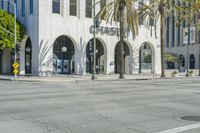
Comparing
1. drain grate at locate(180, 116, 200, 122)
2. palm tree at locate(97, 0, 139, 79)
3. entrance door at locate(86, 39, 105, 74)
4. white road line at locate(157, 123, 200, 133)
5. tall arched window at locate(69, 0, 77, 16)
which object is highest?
tall arched window at locate(69, 0, 77, 16)

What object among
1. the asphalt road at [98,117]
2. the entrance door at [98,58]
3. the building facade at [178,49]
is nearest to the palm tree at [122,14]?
the entrance door at [98,58]

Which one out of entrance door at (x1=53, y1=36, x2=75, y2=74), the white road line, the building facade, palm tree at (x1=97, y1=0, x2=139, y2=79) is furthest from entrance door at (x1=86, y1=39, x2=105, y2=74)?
the building facade

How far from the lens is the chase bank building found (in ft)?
172

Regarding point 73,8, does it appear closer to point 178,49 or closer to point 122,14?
point 122,14

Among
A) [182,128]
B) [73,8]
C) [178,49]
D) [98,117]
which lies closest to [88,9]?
[73,8]

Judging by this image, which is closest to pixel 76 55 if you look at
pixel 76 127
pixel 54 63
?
pixel 54 63

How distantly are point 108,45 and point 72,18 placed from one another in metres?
7.66

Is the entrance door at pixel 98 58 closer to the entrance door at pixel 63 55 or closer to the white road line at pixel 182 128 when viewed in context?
the entrance door at pixel 63 55

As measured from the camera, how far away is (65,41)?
56781 mm

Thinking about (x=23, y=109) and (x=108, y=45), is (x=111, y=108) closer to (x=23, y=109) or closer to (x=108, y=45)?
(x=23, y=109)

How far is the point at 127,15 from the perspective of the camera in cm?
Result: 4866

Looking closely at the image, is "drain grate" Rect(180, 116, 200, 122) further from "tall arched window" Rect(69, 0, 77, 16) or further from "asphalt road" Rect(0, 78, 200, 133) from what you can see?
"tall arched window" Rect(69, 0, 77, 16)

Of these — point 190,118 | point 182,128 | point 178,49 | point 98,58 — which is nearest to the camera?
point 182,128

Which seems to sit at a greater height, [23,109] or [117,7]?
[117,7]
